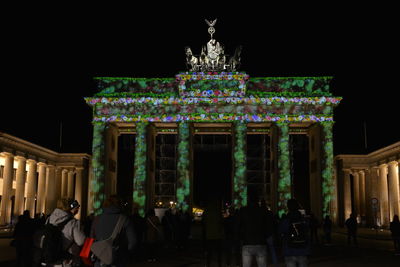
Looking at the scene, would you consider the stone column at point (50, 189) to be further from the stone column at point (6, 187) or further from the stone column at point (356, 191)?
the stone column at point (356, 191)

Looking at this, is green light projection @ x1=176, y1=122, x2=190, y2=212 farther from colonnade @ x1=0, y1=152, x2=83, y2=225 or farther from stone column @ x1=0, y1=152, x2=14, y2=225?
stone column @ x1=0, y1=152, x2=14, y2=225

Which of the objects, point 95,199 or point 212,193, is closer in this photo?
point 212,193

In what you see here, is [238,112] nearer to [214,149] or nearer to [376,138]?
[214,149]

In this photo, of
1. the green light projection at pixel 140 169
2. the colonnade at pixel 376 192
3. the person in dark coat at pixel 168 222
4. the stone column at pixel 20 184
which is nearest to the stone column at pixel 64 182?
the stone column at pixel 20 184

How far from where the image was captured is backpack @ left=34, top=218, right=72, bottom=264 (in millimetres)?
7691

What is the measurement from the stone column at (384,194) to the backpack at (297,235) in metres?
45.0

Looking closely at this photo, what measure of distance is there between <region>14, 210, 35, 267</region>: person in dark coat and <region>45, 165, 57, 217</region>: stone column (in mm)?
43781

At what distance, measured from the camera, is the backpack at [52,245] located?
769cm

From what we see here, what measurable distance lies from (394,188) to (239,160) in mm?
15552

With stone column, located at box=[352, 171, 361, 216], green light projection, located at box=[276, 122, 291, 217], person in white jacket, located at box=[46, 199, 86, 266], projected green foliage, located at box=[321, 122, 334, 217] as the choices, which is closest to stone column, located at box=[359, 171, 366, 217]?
stone column, located at box=[352, 171, 361, 216]

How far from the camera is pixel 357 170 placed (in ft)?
193

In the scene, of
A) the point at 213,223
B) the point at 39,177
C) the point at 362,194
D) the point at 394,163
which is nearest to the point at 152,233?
the point at 213,223

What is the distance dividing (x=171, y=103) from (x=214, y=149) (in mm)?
15248

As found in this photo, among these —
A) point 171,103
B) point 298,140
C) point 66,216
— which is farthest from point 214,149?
point 66,216
